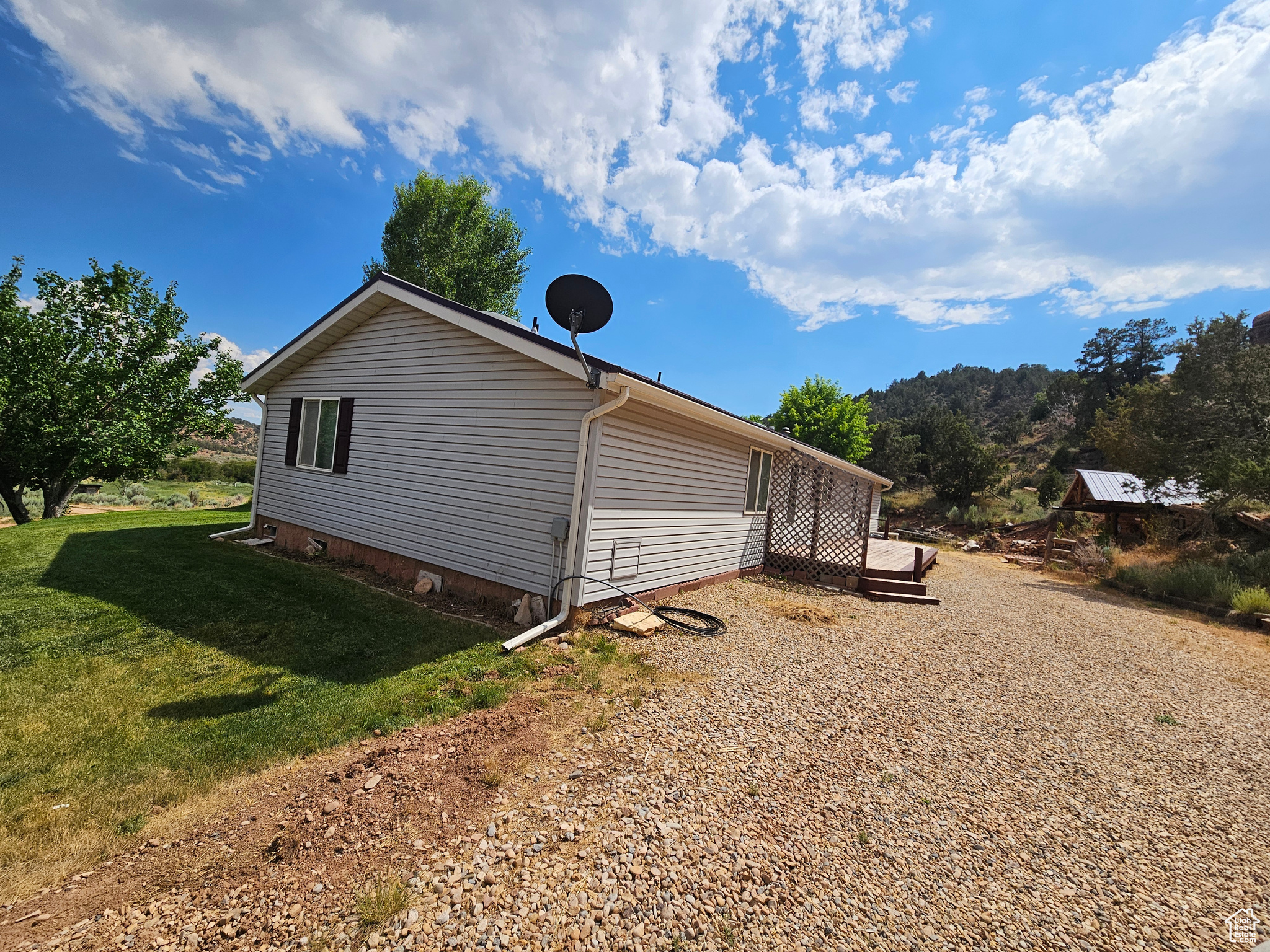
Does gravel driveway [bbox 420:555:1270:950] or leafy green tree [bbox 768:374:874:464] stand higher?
leafy green tree [bbox 768:374:874:464]

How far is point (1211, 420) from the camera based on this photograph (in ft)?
42.0

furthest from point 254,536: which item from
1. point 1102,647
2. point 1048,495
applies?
point 1048,495

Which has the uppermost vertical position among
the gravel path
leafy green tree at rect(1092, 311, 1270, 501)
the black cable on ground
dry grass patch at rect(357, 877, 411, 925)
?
leafy green tree at rect(1092, 311, 1270, 501)

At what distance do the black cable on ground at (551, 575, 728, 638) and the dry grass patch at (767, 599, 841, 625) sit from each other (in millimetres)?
1118

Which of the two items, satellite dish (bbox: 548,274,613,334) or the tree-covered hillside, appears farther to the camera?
the tree-covered hillside

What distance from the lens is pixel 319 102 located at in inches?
379

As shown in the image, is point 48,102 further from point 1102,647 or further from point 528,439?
point 1102,647

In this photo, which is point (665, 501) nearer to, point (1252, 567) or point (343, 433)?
point (343, 433)

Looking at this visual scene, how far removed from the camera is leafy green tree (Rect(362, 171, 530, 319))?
21.8 metres

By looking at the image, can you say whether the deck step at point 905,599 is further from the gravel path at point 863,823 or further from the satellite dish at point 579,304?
the satellite dish at point 579,304

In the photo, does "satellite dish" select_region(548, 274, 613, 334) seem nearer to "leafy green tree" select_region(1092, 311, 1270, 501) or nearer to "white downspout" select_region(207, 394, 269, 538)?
"white downspout" select_region(207, 394, 269, 538)

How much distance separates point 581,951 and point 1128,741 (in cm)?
460

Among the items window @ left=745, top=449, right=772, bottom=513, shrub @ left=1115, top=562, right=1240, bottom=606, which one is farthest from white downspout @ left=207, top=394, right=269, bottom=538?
shrub @ left=1115, top=562, right=1240, bottom=606

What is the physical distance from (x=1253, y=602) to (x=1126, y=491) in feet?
33.1
